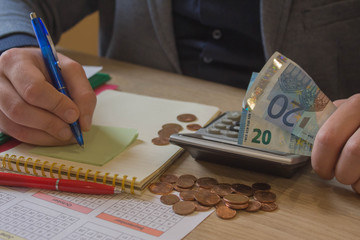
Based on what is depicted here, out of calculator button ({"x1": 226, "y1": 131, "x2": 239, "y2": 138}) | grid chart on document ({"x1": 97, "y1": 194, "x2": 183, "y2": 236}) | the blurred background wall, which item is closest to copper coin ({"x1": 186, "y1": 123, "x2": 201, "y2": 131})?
calculator button ({"x1": 226, "y1": 131, "x2": 239, "y2": 138})

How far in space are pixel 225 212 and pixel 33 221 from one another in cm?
23

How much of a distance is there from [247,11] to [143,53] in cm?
→ 34

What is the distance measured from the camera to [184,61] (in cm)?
113

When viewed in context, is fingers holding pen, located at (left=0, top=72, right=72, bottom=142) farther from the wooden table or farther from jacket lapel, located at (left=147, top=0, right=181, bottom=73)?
jacket lapel, located at (left=147, top=0, right=181, bottom=73)

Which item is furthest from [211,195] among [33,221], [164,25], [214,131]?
[164,25]

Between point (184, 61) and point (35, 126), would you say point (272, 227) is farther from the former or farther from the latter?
point (184, 61)

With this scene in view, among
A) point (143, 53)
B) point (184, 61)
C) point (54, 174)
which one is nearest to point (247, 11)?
point (184, 61)

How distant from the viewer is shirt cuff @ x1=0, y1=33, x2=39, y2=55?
79cm

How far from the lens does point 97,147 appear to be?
63cm

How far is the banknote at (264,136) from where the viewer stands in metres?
0.56

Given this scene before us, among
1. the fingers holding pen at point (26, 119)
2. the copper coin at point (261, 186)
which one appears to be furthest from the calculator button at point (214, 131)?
the fingers holding pen at point (26, 119)

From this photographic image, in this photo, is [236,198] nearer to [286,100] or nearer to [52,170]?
[286,100]

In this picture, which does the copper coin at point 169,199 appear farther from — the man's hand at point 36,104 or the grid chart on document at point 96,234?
the man's hand at point 36,104

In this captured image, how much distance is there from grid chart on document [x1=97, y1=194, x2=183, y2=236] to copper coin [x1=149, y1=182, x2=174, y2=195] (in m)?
0.02
